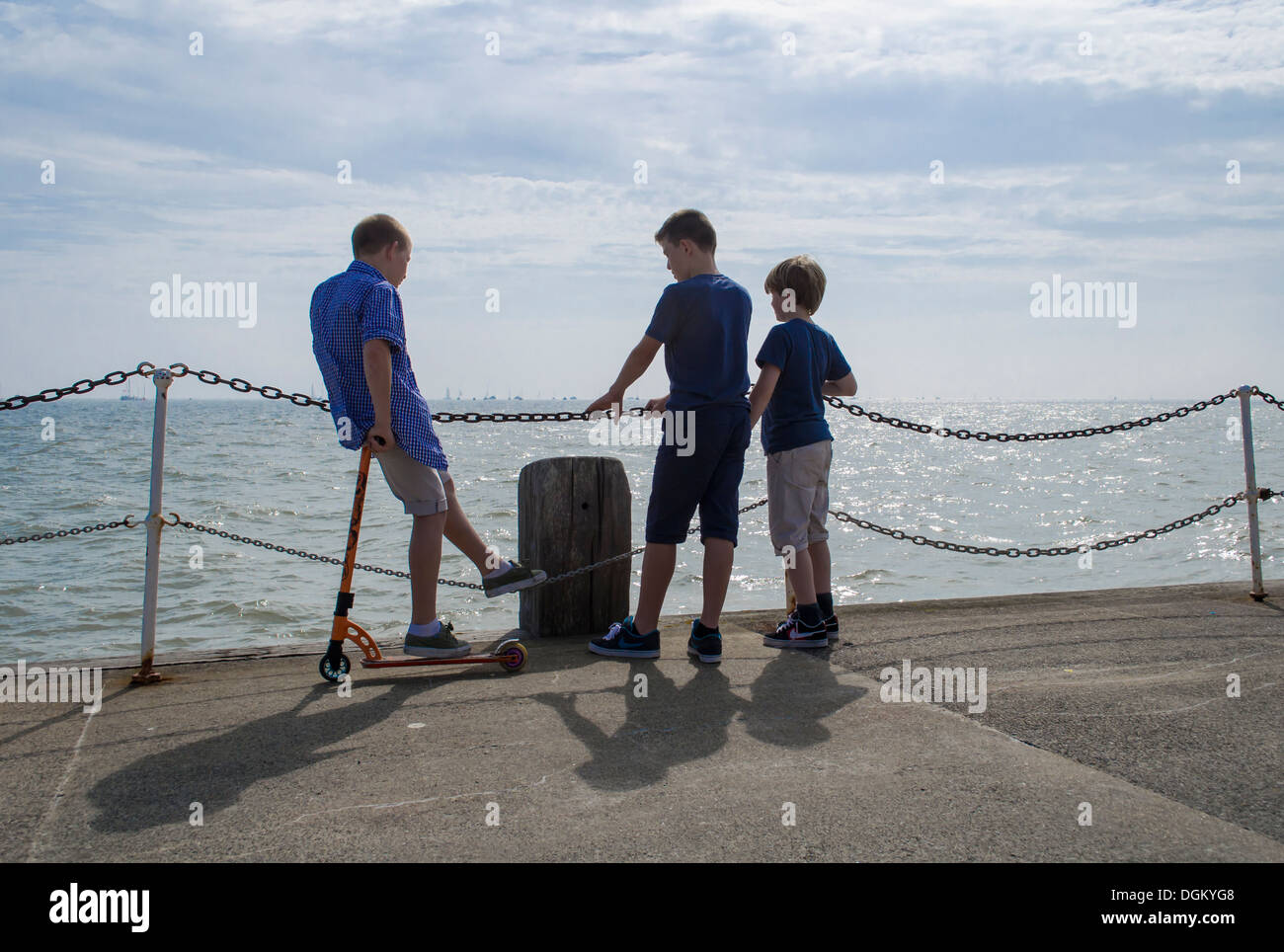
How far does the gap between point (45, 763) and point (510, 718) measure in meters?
1.46

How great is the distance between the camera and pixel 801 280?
183 inches

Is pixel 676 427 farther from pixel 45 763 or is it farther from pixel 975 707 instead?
pixel 45 763

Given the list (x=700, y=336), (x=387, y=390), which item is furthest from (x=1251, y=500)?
(x=387, y=390)

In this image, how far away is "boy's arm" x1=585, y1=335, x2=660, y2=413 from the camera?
4.20m

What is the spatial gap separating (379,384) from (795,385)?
6.37 feet

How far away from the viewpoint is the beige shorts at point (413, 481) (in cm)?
404

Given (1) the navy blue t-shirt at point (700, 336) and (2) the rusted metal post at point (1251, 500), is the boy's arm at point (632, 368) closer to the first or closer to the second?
(1) the navy blue t-shirt at point (700, 336)

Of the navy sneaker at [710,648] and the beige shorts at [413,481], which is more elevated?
the beige shorts at [413,481]

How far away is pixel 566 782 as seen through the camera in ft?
9.27

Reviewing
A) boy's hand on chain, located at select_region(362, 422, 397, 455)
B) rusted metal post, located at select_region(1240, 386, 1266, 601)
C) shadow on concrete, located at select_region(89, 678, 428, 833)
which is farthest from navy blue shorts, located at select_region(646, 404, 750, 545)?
rusted metal post, located at select_region(1240, 386, 1266, 601)

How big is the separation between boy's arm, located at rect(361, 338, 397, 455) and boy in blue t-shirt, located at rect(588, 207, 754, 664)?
903 mm

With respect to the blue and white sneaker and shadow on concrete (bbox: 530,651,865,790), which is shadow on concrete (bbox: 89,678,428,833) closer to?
shadow on concrete (bbox: 530,651,865,790)

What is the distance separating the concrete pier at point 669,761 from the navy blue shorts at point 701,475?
62 centimetres

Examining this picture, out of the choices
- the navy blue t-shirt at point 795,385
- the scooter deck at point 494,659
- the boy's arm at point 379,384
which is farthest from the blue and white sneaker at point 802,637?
the boy's arm at point 379,384
